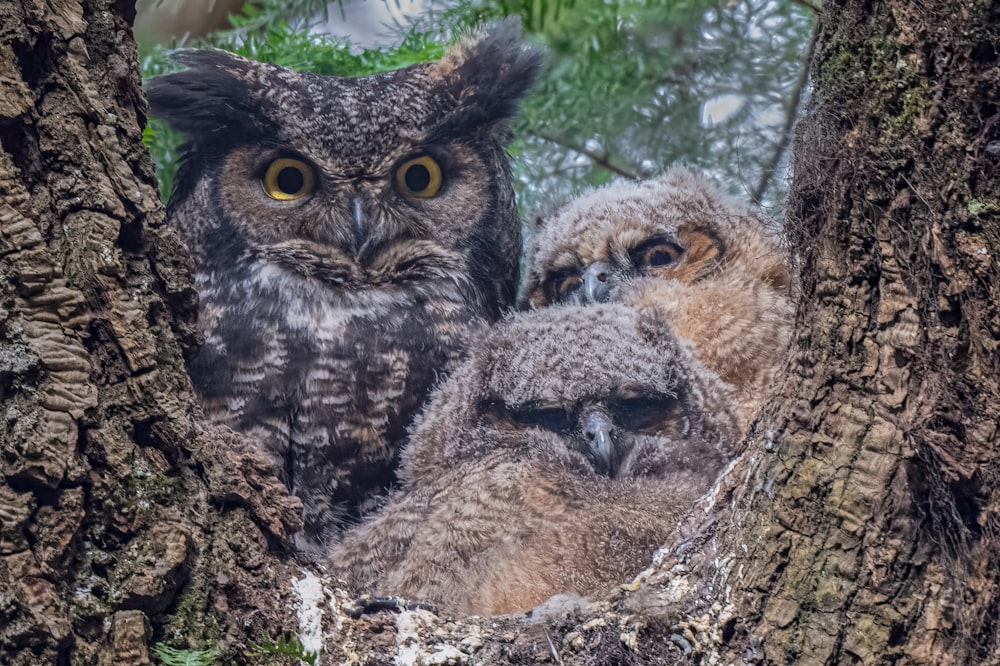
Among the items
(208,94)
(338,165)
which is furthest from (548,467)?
(208,94)

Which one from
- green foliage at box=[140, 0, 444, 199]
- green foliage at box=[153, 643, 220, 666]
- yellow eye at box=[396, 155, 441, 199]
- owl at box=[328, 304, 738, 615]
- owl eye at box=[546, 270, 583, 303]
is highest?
green foliage at box=[140, 0, 444, 199]

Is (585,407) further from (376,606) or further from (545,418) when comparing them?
(376,606)

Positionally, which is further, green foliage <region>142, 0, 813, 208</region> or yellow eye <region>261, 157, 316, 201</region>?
green foliage <region>142, 0, 813, 208</region>

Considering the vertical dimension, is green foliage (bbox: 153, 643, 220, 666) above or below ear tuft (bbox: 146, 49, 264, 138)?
below

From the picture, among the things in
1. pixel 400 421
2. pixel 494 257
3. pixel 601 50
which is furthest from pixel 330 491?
pixel 601 50

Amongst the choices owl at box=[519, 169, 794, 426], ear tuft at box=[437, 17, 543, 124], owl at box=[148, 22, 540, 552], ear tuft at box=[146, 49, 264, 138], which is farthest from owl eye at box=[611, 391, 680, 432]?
ear tuft at box=[146, 49, 264, 138]

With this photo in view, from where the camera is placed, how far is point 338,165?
2.15 meters

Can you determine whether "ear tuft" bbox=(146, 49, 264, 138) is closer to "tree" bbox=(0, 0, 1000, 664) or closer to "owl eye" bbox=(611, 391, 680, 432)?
"tree" bbox=(0, 0, 1000, 664)

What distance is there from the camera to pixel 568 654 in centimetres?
121

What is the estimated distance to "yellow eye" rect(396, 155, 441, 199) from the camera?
88.0 inches

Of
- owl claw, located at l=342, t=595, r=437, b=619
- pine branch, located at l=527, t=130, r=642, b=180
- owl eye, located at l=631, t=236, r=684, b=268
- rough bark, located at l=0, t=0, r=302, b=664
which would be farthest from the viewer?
pine branch, located at l=527, t=130, r=642, b=180

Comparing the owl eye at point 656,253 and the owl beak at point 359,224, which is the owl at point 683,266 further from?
the owl beak at point 359,224

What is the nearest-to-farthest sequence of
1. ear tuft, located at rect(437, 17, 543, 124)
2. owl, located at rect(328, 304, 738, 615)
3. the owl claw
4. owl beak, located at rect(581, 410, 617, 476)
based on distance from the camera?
the owl claw, owl, located at rect(328, 304, 738, 615), owl beak, located at rect(581, 410, 617, 476), ear tuft, located at rect(437, 17, 543, 124)

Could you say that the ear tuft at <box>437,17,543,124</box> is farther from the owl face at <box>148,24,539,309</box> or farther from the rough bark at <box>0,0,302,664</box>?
the rough bark at <box>0,0,302,664</box>
